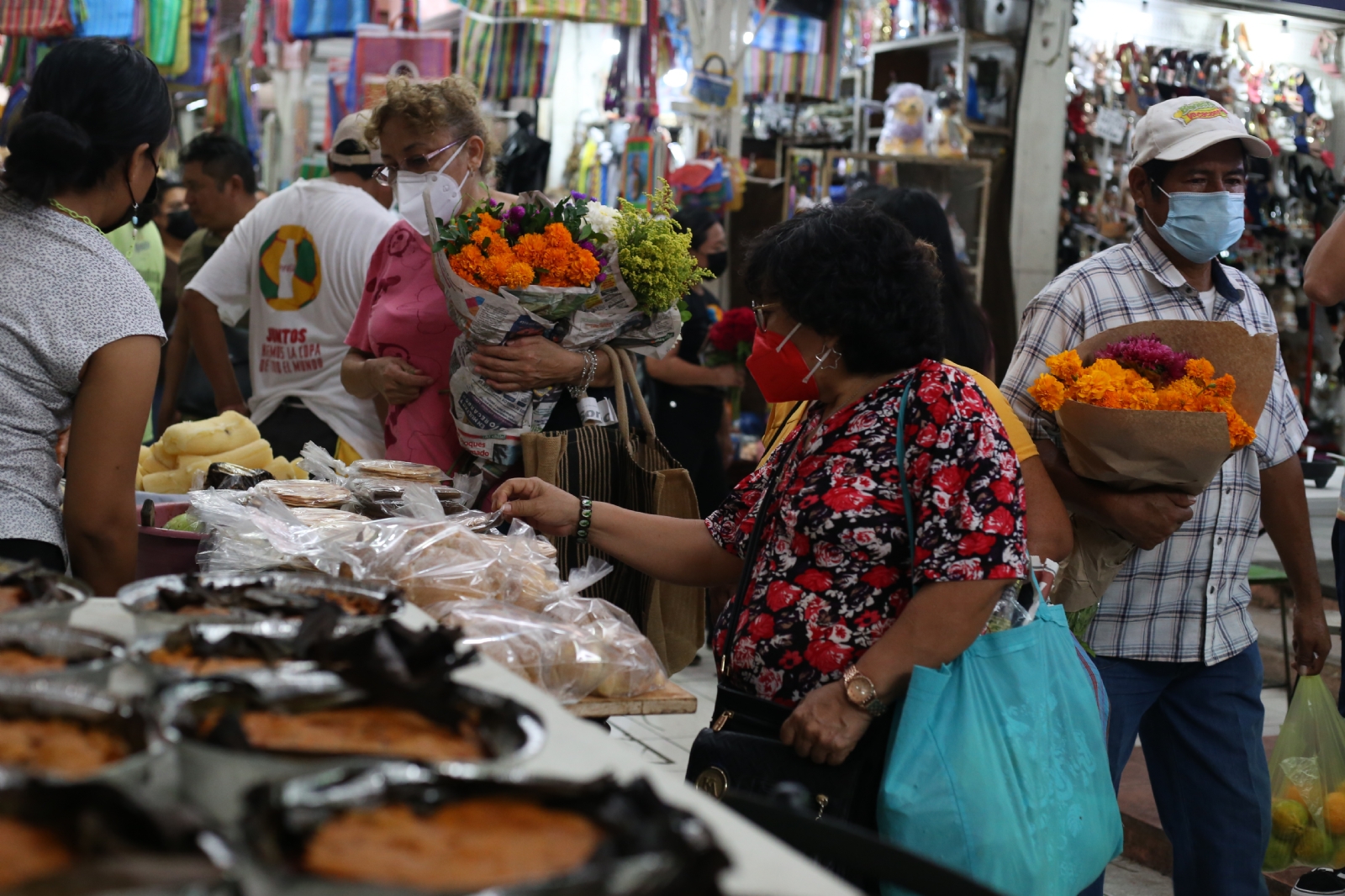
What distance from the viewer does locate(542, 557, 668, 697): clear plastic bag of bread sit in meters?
1.93

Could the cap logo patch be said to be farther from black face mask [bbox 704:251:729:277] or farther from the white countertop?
black face mask [bbox 704:251:729:277]

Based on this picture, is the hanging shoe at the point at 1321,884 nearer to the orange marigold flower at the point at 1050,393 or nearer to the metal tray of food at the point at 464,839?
the orange marigold flower at the point at 1050,393

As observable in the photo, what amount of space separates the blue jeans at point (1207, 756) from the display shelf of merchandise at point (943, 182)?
4.92 m

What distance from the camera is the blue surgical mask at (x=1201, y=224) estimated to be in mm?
3049

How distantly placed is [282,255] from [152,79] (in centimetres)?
214

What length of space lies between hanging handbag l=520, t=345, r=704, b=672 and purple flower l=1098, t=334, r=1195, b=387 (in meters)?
1.03

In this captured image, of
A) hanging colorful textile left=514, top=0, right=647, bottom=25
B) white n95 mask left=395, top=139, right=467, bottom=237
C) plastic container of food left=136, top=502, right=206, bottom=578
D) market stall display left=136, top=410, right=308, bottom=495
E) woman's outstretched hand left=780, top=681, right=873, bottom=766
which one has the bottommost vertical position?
woman's outstretched hand left=780, top=681, right=873, bottom=766

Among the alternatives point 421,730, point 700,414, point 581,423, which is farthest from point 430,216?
point 700,414

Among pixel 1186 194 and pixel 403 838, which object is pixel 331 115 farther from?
pixel 403 838

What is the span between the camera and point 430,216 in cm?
301

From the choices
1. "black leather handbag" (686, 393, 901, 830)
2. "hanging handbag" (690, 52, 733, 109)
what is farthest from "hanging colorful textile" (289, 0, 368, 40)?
"black leather handbag" (686, 393, 901, 830)

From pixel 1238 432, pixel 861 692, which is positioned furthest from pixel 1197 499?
pixel 861 692

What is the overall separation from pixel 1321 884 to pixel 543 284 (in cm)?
265

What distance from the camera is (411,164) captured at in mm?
3490
